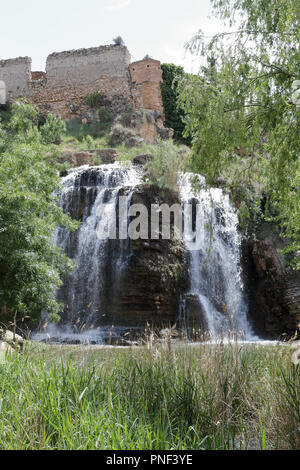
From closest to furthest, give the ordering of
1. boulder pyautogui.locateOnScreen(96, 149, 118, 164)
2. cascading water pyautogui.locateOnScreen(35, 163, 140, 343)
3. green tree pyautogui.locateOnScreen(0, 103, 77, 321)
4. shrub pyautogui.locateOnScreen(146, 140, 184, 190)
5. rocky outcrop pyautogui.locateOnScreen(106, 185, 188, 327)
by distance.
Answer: green tree pyautogui.locateOnScreen(0, 103, 77, 321) → rocky outcrop pyautogui.locateOnScreen(106, 185, 188, 327) → cascading water pyautogui.locateOnScreen(35, 163, 140, 343) → shrub pyautogui.locateOnScreen(146, 140, 184, 190) → boulder pyautogui.locateOnScreen(96, 149, 118, 164)

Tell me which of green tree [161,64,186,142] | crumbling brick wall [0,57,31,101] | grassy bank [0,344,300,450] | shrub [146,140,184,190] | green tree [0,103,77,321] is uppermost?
crumbling brick wall [0,57,31,101]

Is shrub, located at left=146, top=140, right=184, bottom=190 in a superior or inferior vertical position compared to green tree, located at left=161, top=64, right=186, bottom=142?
inferior

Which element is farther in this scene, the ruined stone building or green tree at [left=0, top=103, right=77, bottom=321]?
the ruined stone building

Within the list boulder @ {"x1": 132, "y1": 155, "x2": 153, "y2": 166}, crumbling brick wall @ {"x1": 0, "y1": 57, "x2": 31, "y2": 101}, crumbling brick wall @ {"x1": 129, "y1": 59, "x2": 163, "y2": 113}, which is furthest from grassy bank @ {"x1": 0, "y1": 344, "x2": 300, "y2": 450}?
crumbling brick wall @ {"x1": 0, "y1": 57, "x2": 31, "y2": 101}

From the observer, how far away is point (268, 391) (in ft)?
11.5

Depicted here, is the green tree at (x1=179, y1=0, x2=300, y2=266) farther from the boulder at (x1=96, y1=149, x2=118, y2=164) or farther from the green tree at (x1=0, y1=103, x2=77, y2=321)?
the boulder at (x1=96, y1=149, x2=118, y2=164)

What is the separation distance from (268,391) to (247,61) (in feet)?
15.1

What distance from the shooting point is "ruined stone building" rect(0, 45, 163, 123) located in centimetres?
2805

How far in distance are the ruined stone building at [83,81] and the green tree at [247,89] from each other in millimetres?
21391

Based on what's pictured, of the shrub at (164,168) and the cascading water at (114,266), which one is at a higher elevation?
the shrub at (164,168)

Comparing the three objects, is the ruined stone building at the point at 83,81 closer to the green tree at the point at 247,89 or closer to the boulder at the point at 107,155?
the boulder at the point at 107,155

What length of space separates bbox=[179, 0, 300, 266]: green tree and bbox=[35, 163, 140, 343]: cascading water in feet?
23.0

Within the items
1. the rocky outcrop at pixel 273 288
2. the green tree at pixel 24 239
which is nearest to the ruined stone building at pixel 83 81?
the rocky outcrop at pixel 273 288

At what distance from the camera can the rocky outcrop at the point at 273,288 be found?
45.4 feet
